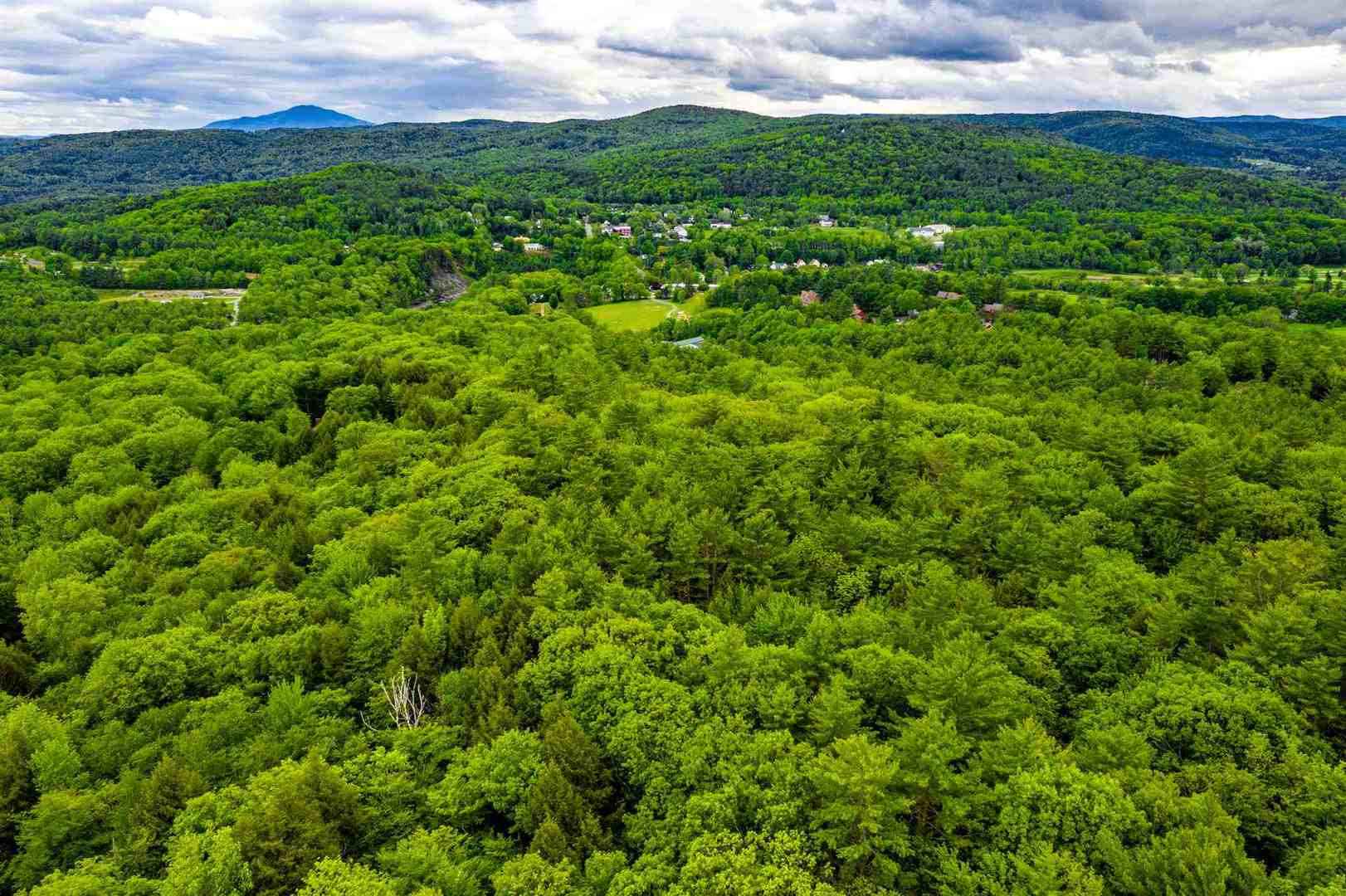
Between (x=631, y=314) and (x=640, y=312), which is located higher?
(x=640, y=312)

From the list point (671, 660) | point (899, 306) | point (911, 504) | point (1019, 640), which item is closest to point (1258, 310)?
point (899, 306)

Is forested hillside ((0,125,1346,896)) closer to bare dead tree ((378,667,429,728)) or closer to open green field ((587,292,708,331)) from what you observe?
bare dead tree ((378,667,429,728))

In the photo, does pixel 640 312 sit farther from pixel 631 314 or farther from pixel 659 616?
pixel 659 616

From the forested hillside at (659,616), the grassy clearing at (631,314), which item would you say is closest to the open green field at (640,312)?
the grassy clearing at (631,314)

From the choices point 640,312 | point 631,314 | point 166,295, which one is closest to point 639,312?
point 640,312

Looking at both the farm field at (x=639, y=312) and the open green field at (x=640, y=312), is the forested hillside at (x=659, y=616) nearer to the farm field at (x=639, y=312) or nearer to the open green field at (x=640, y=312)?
the farm field at (x=639, y=312)
